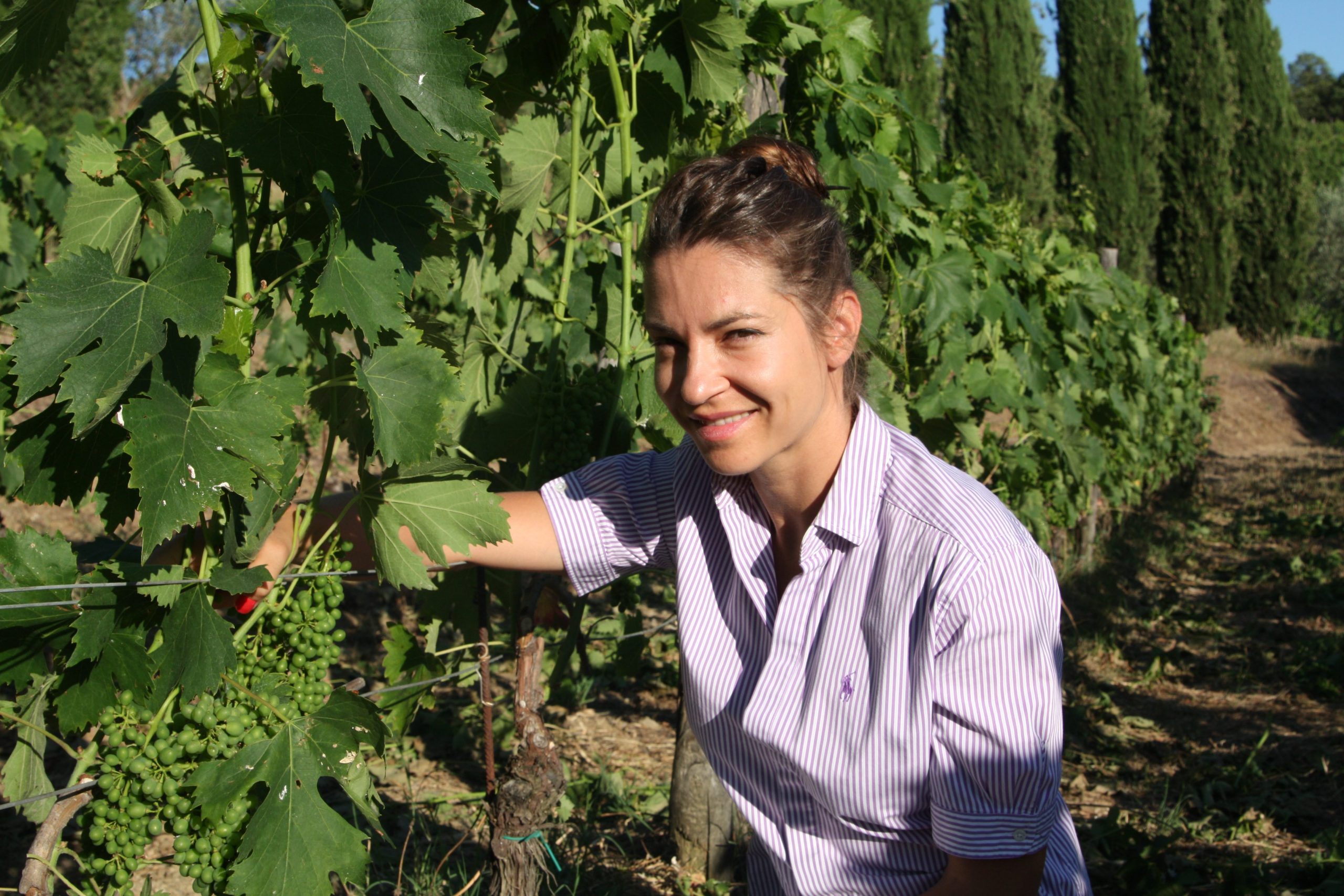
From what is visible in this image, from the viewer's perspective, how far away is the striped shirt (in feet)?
4.69

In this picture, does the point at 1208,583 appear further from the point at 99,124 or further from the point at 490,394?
the point at 99,124

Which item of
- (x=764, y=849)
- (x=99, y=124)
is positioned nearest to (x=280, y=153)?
(x=764, y=849)

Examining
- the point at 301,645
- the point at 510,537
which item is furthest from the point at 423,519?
the point at 301,645

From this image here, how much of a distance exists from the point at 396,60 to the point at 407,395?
0.44m

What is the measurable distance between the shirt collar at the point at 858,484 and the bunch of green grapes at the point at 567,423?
668 mm

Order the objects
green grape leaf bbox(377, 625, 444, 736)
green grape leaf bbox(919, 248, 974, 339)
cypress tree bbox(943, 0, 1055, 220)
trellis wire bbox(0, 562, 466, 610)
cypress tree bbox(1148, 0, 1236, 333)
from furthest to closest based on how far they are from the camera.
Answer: cypress tree bbox(1148, 0, 1236, 333) → cypress tree bbox(943, 0, 1055, 220) → green grape leaf bbox(919, 248, 974, 339) → green grape leaf bbox(377, 625, 444, 736) → trellis wire bbox(0, 562, 466, 610)

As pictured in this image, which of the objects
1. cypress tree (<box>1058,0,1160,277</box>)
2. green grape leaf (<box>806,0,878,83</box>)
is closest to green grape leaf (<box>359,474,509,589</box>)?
green grape leaf (<box>806,0,878,83</box>)

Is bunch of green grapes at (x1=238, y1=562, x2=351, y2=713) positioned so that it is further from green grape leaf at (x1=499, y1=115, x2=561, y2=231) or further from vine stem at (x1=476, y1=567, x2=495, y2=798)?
green grape leaf at (x1=499, y1=115, x2=561, y2=231)

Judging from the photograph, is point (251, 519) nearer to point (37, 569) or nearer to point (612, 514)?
point (37, 569)

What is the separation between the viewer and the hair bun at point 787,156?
177cm

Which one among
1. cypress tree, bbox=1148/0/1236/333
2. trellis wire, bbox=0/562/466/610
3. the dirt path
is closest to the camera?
trellis wire, bbox=0/562/466/610

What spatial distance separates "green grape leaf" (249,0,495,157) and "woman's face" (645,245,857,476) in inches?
14.9

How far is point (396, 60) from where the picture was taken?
1.30 metres

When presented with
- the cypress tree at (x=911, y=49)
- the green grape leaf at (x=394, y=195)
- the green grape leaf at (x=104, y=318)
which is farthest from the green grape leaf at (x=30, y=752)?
the cypress tree at (x=911, y=49)
